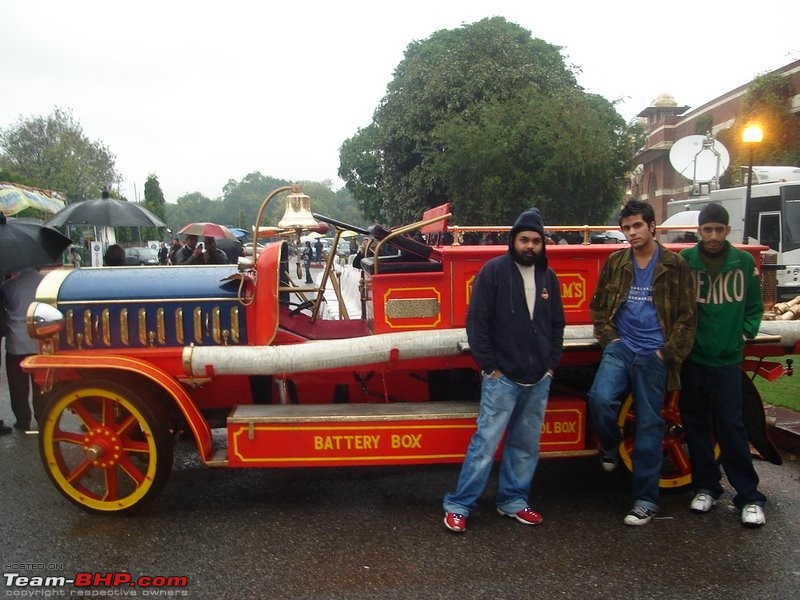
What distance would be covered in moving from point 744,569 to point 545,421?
1.23m

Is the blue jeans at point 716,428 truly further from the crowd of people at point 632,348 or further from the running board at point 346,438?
the running board at point 346,438

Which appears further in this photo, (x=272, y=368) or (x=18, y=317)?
→ (x=18, y=317)

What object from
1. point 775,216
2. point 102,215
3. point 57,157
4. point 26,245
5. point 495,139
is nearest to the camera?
point 26,245

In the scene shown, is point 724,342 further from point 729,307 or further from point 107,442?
point 107,442

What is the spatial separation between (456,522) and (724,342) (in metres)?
1.78

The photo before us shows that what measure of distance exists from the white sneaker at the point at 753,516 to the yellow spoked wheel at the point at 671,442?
17.9 inches

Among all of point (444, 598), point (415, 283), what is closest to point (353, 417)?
point (415, 283)

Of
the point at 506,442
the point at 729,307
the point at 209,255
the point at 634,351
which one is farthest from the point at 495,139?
the point at 506,442

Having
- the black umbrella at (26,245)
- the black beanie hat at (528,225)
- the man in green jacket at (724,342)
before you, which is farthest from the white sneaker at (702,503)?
the black umbrella at (26,245)

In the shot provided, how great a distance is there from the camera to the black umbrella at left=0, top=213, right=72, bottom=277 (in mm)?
5145

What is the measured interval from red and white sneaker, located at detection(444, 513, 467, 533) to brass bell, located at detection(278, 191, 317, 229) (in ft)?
6.60

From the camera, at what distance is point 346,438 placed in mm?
3797

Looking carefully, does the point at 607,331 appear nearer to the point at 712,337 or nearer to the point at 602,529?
the point at 712,337

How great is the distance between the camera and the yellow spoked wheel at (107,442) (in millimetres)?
3814
